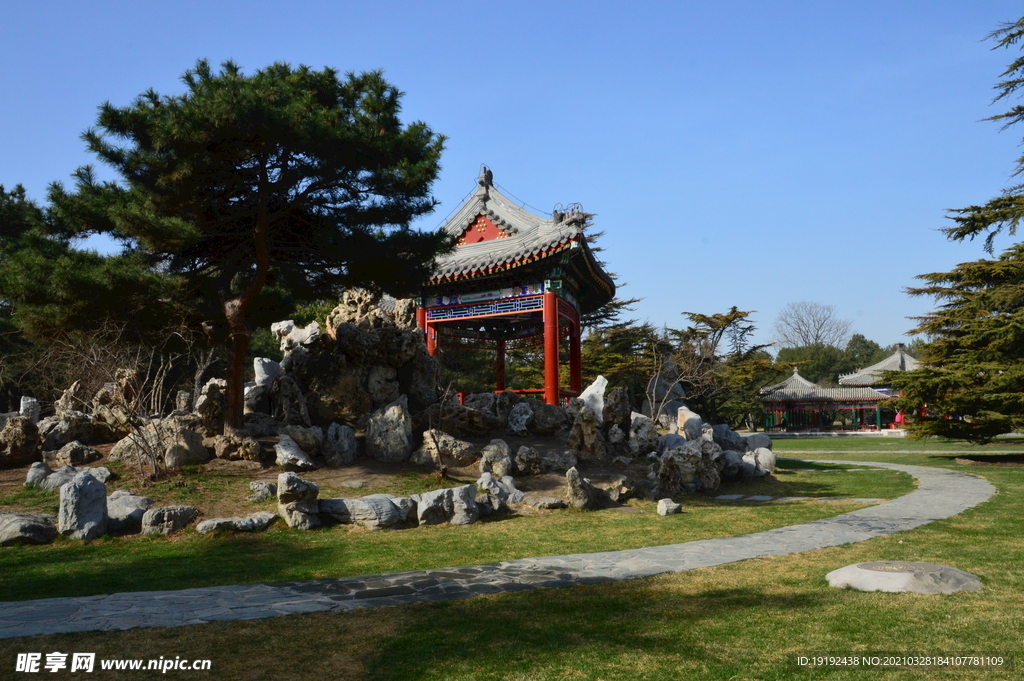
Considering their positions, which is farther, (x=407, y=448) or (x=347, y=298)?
(x=347, y=298)

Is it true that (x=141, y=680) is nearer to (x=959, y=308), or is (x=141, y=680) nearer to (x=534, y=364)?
(x=959, y=308)

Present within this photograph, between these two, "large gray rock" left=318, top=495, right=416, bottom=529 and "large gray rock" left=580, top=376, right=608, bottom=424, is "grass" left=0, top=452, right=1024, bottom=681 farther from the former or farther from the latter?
"large gray rock" left=580, top=376, right=608, bottom=424

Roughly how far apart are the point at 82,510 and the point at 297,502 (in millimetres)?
2194

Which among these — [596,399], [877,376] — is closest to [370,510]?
[596,399]

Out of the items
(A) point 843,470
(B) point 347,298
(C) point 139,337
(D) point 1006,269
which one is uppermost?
(D) point 1006,269

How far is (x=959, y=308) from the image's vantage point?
59.7 ft

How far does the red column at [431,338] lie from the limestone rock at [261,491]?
7788 millimetres

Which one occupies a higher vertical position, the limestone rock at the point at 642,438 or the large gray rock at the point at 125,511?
the limestone rock at the point at 642,438

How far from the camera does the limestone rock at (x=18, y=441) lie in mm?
10008

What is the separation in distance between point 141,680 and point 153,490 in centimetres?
597

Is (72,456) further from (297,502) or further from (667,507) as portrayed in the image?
(667,507)

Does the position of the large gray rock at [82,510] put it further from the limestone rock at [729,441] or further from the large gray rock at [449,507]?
the limestone rock at [729,441]

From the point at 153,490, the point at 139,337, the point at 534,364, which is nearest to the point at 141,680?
the point at 153,490

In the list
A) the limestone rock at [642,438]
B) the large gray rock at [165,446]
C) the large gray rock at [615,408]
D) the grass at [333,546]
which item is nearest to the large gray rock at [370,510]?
the grass at [333,546]
